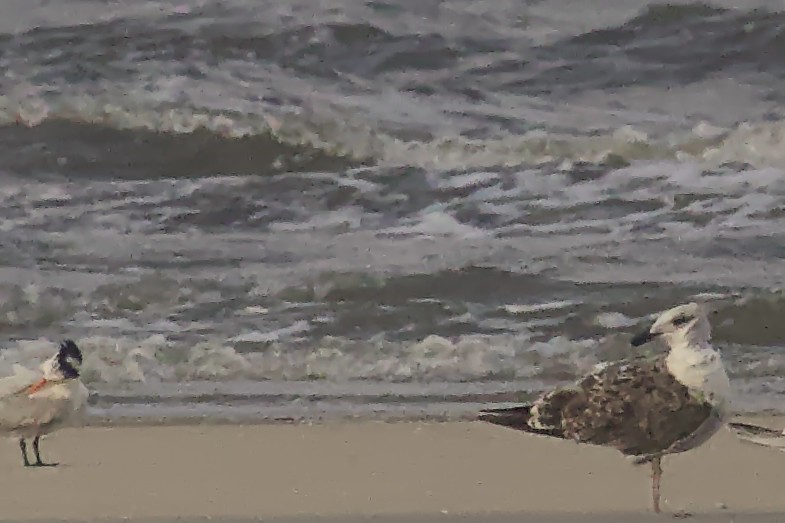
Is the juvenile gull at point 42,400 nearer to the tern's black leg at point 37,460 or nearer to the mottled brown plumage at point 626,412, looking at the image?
the tern's black leg at point 37,460

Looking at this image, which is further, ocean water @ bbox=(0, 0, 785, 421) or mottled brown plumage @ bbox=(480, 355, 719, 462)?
ocean water @ bbox=(0, 0, 785, 421)

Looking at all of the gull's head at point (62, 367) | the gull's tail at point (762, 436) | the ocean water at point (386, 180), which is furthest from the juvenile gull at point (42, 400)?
the gull's tail at point (762, 436)

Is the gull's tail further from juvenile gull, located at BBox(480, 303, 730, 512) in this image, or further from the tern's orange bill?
the tern's orange bill

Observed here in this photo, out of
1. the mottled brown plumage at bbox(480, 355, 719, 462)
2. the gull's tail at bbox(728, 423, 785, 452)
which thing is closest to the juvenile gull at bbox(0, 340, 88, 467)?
the mottled brown plumage at bbox(480, 355, 719, 462)

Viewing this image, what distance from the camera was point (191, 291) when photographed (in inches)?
170

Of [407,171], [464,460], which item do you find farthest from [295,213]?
[464,460]

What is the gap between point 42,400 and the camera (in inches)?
101

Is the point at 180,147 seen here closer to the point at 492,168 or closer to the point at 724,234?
the point at 492,168

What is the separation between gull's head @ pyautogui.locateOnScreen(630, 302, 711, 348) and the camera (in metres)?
2.22

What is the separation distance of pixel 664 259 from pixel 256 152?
6.45 ft

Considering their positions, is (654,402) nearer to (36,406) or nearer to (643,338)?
(643,338)

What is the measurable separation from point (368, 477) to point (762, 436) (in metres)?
0.77

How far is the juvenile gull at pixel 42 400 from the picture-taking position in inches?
101

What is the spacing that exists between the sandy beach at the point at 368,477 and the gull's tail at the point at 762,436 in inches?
2.4
